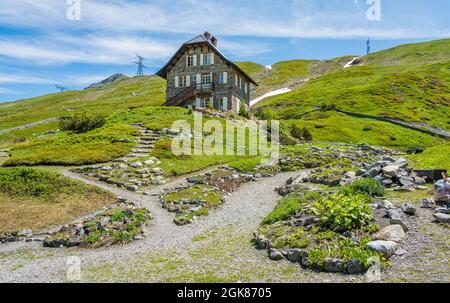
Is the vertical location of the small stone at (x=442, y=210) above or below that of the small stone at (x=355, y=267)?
above

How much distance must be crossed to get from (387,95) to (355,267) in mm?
103311

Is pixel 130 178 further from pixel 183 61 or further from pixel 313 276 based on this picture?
pixel 183 61

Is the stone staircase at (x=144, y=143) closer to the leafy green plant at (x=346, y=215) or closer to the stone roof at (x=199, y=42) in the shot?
the leafy green plant at (x=346, y=215)

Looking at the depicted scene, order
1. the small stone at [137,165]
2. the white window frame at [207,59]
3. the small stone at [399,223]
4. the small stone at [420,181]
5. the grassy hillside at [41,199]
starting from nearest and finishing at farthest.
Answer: the small stone at [399,223] < the small stone at [420,181] < the grassy hillside at [41,199] < the small stone at [137,165] < the white window frame at [207,59]

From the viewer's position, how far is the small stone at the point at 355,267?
11273 millimetres

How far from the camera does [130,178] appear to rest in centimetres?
2983

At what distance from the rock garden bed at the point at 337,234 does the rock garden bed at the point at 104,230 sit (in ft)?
21.9

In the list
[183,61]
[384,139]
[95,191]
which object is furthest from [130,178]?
[384,139]

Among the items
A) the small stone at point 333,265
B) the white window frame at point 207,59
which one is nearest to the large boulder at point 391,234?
the small stone at point 333,265

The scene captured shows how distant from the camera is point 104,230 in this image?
18.2m

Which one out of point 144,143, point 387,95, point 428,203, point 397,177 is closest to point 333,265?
point 428,203

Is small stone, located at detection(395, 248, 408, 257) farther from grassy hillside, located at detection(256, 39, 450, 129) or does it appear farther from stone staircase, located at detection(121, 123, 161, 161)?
grassy hillside, located at detection(256, 39, 450, 129)

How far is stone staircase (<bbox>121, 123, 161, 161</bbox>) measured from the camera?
36.2 m

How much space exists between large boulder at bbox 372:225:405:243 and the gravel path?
6.57 m
